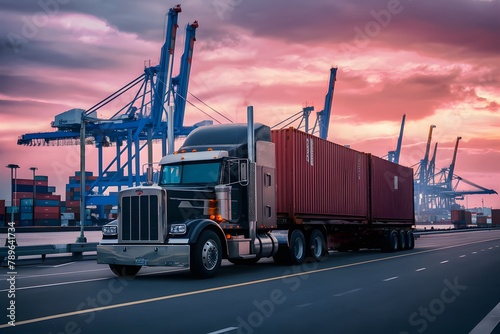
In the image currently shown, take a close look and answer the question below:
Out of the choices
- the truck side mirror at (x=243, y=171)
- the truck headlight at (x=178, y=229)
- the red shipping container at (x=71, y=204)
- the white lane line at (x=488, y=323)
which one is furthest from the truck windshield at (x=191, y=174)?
the red shipping container at (x=71, y=204)

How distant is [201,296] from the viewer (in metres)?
11.3

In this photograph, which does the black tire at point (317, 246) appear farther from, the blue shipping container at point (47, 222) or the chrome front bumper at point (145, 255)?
the blue shipping container at point (47, 222)

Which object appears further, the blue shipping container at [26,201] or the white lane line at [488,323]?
the blue shipping container at [26,201]

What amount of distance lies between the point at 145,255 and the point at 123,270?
1.75 metres

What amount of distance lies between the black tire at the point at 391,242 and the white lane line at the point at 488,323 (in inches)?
737

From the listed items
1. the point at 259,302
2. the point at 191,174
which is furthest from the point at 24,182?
the point at 259,302

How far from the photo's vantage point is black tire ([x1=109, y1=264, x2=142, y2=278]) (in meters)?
15.7

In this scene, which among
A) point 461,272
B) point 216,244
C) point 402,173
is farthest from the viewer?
point 402,173

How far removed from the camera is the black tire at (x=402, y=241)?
30.0 metres

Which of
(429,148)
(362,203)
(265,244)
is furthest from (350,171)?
(429,148)

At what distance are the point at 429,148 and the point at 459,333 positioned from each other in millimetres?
172267

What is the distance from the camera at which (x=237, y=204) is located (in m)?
16.3

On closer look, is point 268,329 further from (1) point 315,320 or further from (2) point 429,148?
(2) point 429,148

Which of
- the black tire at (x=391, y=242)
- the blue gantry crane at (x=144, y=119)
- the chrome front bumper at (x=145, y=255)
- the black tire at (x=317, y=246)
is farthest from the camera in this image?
the blue gantry crane at (x=144, y=119)
